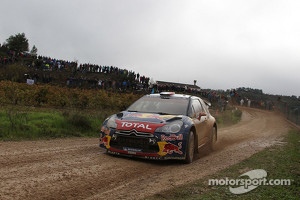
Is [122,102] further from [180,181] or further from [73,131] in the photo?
[180,181]

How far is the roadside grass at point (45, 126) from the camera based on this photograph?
446 inches

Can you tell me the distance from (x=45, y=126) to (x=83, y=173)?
22.0 feet

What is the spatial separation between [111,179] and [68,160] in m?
1.55

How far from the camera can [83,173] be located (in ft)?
21.0

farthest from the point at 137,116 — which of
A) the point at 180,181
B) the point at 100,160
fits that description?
the point at 180,181

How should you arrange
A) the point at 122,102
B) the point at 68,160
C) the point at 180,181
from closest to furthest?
the point at 180,181
the point at 68,160
the point at 122,102

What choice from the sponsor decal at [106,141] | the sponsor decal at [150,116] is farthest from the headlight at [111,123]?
the sponsor decal at [150,116]

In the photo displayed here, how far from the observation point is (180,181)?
6.41 m

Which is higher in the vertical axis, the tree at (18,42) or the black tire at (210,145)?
the tree at (18,42)

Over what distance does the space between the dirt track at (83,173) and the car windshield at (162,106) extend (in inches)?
52.8
